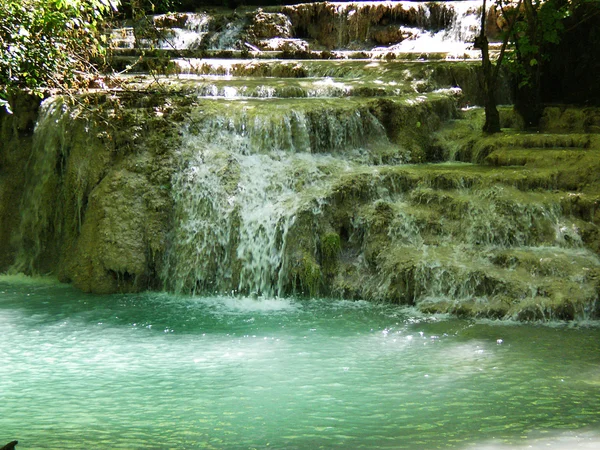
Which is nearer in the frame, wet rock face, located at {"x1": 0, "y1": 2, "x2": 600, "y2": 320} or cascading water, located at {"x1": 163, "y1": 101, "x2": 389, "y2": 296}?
wet rock face, located at {"x1": 0, "y1": 2, "x2": 600, "y2": 320}

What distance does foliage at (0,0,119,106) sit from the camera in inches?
309

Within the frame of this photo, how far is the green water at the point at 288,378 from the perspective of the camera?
4945 mm

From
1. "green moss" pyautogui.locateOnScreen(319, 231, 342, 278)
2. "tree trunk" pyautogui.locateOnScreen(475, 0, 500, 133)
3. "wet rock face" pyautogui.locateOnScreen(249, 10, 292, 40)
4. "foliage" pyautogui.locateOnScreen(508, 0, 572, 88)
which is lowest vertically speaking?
"green moss" pyautogui.locateOnScreen(319, 231, 342, 278)

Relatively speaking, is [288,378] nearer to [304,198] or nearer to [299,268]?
[299,268]

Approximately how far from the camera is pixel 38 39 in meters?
8.12

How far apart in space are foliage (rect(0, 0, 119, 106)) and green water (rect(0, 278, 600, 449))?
105 inches

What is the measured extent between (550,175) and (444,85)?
421 centimetres

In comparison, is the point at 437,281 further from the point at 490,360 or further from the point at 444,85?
the point at 444,85

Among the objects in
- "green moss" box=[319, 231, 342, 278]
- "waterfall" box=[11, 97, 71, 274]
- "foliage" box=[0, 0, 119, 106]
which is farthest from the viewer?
"waterfall" box=[11, 97, 71, 274]

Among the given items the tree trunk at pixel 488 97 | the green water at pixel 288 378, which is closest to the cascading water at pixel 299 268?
the green water at pixel 288 378

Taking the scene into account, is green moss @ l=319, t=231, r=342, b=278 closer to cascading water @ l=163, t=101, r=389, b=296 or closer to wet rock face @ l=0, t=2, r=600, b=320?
wet rock face @ l=0, t=2, r=600, b=320

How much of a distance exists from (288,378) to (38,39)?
187 inches

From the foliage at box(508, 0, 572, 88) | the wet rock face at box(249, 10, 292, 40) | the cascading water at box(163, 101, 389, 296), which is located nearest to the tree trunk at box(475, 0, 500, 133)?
the foliage at box(508, 0, 572, 88)

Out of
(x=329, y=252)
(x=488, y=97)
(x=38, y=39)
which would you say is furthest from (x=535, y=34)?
(x=38, y=39)
